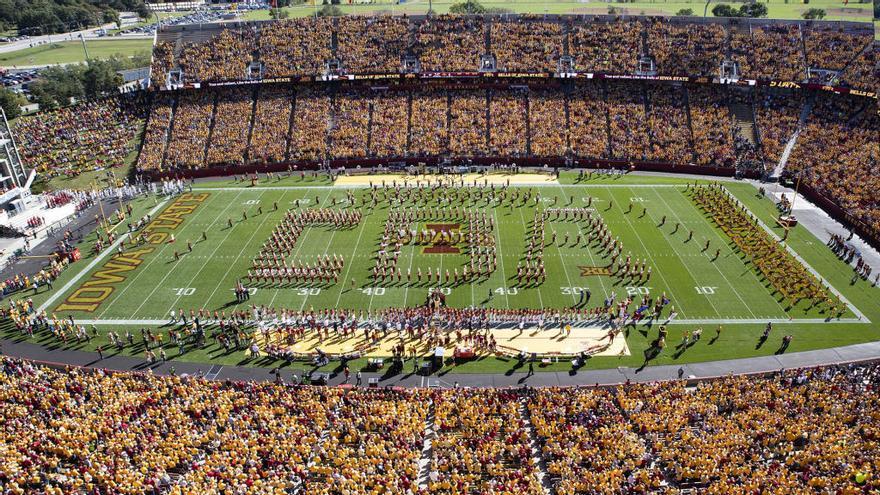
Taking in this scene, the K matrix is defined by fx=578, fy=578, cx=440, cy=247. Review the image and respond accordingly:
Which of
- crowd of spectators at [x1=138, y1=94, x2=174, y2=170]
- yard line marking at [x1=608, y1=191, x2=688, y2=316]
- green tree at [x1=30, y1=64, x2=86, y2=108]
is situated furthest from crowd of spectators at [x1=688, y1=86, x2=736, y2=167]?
green tree at [x1=30, y1=64, x2=86, y2=108]

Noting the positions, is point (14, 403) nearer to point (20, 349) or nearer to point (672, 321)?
point (20, 349)

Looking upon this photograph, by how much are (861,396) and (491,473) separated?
17.0m

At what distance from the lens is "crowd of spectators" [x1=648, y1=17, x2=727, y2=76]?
63.9 m

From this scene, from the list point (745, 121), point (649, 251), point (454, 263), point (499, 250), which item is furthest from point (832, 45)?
A: point (454, 263)

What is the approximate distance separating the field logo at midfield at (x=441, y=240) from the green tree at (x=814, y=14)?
7407 cm

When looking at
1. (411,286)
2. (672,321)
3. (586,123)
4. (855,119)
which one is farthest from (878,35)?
(411,286)

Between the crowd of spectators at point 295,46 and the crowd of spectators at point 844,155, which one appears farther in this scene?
the crowd of spectators at point 295,46

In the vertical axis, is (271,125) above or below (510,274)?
above

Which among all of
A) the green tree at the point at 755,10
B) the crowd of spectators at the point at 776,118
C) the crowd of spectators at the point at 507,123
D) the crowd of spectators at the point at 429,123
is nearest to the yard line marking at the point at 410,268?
the crowd of spectators at the point at 429,123

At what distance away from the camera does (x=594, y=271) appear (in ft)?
128

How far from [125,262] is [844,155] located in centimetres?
5993

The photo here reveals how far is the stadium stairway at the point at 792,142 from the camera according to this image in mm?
53750

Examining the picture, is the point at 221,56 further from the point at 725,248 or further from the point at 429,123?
the point at 725,248

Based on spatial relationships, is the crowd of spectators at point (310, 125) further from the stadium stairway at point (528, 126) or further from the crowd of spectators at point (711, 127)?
the crowd of spectators at point (711, 127)
